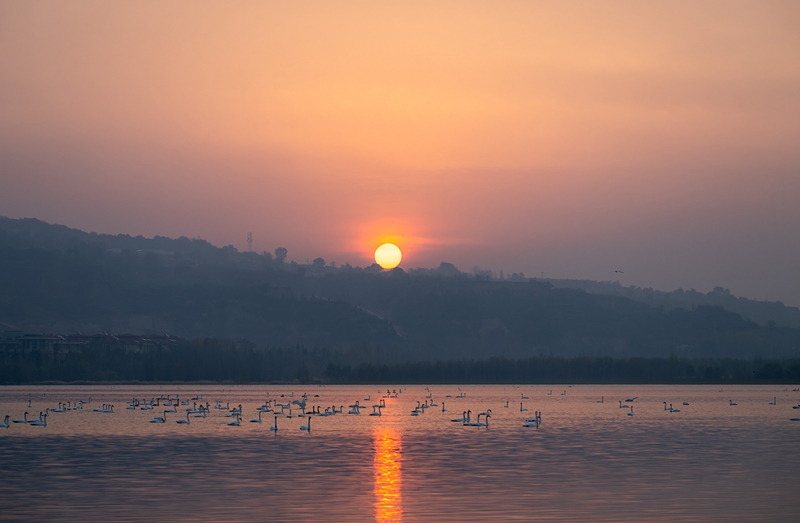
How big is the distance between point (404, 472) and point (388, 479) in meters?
2.86

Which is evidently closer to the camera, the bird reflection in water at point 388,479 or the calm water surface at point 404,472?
the bird reflection in water at point 388,479

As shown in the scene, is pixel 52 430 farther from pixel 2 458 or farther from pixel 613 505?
pixel 613 505

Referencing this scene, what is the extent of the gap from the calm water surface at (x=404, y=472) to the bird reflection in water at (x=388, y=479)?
103 mm

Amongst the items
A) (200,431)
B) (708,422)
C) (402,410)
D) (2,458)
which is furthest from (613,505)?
(402,410)

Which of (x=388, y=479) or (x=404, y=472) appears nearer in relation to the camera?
(x=388, y=479)

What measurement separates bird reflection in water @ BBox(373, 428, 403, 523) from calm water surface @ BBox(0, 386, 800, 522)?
0.10 meters

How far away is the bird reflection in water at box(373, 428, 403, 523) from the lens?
1371 inches

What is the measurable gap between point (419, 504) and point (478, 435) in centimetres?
3506

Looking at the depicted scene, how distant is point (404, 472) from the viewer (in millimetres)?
47000

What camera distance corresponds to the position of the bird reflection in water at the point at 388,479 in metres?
34.8

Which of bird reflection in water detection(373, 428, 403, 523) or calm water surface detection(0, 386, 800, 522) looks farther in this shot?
calm water surface detection(0, 386, 800, 522)

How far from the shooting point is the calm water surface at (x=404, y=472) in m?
35.1

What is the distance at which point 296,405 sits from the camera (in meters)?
124

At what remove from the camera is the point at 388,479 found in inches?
1742
